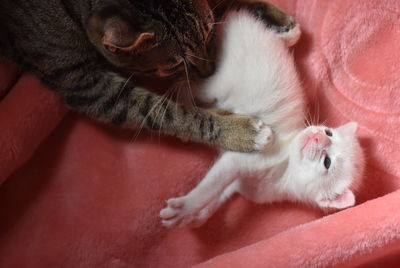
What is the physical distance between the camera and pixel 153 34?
1073 millimetres

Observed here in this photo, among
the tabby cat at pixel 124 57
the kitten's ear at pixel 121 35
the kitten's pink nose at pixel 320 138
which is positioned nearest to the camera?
the kitten's ear at pixel 121 35

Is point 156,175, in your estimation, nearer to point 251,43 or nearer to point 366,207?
point 251,43

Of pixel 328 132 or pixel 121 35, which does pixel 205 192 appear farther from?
pixel 121 35

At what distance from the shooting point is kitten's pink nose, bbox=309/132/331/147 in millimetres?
1274

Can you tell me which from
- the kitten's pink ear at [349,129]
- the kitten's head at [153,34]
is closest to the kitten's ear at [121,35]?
the kitten's head at [153,34]

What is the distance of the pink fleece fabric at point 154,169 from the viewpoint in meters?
1.36

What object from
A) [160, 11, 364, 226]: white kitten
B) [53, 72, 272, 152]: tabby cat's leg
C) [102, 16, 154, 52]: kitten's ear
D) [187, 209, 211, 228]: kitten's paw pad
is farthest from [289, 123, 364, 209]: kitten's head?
[102, 16, 154, 52]: kitten's ear

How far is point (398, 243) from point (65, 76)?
107cm

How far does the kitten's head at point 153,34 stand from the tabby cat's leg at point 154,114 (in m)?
0.08

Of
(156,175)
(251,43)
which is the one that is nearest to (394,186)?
(251,43)

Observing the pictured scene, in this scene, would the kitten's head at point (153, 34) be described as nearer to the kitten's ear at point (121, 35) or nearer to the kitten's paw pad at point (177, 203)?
the kitten's ear at point (121, 35)

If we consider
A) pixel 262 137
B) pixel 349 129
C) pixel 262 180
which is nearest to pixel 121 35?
pixel 262 137

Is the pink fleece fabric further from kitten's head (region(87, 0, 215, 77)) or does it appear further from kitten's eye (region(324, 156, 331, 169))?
kitten's head (region(87, 0, 215, 77))

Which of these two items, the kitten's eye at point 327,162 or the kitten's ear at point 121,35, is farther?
the kitten's eye at point 327,162
